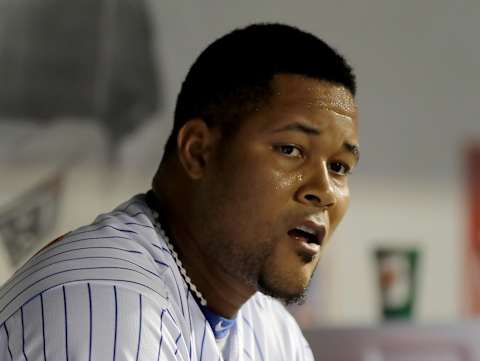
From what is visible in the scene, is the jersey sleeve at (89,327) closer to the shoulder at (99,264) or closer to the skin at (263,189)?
the shoulder at (99,264)

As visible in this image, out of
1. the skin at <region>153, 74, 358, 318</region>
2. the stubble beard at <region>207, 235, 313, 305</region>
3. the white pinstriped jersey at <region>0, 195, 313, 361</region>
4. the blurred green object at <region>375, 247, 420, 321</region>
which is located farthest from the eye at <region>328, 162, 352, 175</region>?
the blurred green object at <region>375, 247, 420, 321</region>

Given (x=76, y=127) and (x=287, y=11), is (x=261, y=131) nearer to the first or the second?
(x=76, y=127)

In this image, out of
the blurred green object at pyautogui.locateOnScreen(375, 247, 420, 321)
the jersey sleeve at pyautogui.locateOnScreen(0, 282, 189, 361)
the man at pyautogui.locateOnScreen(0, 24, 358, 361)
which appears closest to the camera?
the jersey sleeve at pyautogui.locateOnScreen(0, 282, 189, 361)

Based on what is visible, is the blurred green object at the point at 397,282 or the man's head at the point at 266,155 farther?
the blurred green object at the point at 397,282

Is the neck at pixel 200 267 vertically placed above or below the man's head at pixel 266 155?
below

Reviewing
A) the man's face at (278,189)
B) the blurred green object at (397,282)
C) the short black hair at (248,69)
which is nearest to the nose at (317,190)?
the man's face at (278,189)

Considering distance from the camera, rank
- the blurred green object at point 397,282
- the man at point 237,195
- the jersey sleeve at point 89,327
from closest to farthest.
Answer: the jersey sleeve at point 89,327
the man at point 237,195
the blurred green object at point 397,282

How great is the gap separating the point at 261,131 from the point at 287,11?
109cm

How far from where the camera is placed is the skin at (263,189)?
37.3 inches

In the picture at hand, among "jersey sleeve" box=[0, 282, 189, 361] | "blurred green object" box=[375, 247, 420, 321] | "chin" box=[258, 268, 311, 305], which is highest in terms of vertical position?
"chin" box=[258, 268, 311, 305]

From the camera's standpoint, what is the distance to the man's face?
37.3 inches

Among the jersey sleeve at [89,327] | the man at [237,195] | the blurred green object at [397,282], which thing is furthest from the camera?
the blurred green object at [397,282]

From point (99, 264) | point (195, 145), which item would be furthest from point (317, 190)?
point (99, 264)

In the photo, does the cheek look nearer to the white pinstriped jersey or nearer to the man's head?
the man's head
